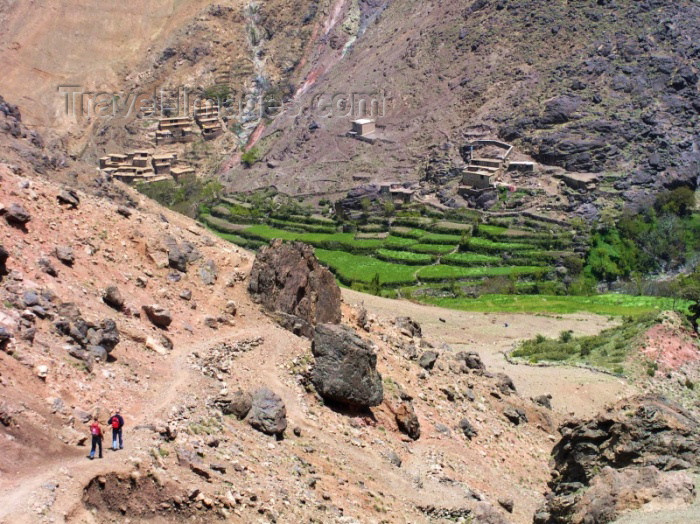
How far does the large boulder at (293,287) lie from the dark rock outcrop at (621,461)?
7.69m

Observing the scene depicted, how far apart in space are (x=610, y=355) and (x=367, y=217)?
4422 cm

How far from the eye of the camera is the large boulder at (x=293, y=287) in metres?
27.2

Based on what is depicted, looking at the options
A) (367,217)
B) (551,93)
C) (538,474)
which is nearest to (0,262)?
(538,474)

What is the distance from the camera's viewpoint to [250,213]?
8856 cm

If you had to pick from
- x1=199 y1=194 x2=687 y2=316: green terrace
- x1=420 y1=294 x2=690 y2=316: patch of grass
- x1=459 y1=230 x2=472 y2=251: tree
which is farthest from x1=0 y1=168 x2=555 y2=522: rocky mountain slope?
x1=459 y1=230 x2=472 y2=251: tree

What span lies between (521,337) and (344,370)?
96.1 feet

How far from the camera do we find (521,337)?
170 ft

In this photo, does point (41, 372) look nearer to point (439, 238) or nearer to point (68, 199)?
point (68, 199)

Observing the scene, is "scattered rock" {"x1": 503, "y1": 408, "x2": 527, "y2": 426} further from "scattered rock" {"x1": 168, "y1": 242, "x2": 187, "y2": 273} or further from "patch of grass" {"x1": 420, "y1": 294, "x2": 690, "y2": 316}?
"patch of grass" {"x1": 420, "y1": 294, "x2": 690, "y2": 316}

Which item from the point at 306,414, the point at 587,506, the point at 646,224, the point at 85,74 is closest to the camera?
the point at 587,506

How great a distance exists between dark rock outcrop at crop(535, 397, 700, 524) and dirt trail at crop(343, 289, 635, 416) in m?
8.17

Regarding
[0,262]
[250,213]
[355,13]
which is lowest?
[250,213]

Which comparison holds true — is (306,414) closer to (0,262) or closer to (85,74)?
(0,262)

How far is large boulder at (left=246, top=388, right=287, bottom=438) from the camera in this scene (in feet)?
67.9
